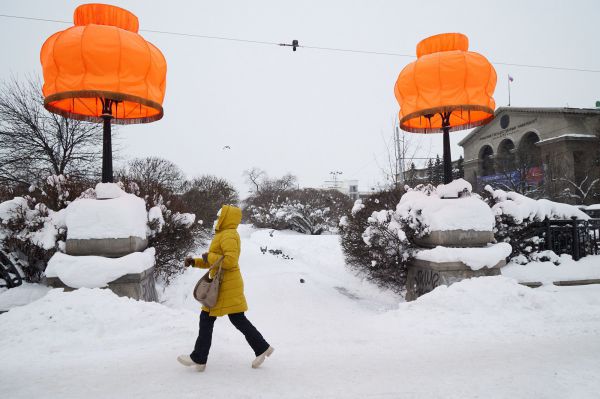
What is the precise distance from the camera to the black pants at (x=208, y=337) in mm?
3166

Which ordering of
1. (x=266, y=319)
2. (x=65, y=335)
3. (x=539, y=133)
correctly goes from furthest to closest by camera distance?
(x=539, y=133) < (x=266, y=319) < (x=65, y=335)

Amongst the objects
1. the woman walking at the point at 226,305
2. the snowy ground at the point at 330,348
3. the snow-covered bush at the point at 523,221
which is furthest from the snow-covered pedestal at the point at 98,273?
the snow-covered bush at the point at 523,221

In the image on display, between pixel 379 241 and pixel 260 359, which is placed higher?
pixel 379 241

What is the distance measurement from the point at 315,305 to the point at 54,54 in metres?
5.67

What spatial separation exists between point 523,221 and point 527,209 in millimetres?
277

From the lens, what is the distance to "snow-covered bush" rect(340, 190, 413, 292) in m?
6.36

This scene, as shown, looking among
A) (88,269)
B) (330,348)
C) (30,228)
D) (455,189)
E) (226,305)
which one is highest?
(455,189)

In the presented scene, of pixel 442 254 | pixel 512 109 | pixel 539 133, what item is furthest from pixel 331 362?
pixel 512 109

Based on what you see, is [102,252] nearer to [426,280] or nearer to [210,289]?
[210,289]

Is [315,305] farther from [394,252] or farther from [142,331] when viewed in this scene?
[142,331]

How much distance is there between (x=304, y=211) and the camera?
23.2 meters

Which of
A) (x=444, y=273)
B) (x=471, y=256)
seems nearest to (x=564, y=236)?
(x=471, y=256)

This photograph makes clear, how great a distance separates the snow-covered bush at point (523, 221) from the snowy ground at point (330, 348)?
103 centimetres

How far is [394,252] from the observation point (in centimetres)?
642
